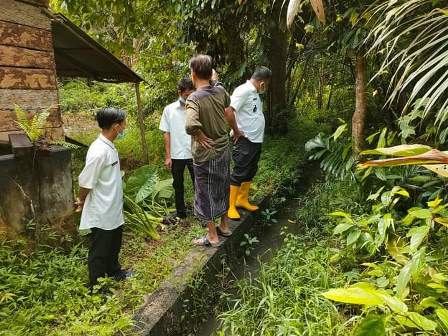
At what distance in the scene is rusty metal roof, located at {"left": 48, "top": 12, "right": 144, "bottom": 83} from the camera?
477cm

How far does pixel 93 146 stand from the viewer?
307 centimetres

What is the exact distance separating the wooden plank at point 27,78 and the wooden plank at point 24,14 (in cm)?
45

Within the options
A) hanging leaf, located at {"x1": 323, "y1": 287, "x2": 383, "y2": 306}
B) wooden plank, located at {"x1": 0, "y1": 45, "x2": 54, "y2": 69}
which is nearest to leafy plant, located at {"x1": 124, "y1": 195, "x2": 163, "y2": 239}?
wooden plank, located at {"x1": 0, "y1": 45, "x2": 54, "y2": 69}

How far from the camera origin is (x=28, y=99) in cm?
388

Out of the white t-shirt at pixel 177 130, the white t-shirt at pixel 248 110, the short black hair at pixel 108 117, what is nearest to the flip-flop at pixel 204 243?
the white t-shirt at pixel 177 130

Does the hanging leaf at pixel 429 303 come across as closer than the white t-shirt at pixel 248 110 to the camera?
Yes

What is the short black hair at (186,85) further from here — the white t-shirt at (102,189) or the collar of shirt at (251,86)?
the white t-shirt at (102,189)

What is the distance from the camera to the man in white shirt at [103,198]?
3.06 metres

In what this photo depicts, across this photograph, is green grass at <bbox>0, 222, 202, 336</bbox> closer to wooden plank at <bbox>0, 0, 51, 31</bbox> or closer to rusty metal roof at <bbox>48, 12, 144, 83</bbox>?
wooden plank at <bbox>0, 0, 51, 31</bbox>

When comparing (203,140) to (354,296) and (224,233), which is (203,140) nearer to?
(224,233)

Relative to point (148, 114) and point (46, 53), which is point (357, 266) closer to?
point (46, 53)

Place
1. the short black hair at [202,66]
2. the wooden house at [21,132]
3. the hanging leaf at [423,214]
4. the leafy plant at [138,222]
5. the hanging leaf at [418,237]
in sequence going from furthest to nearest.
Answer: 1. the leafy plant at [138,222]
2. the short black hair at [202,66]
3. the wooden house at [21,132]
4. the hanging leaf at [423,214]
5. the hanging leaf at [418,237]

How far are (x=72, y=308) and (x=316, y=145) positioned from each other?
313 centimetres

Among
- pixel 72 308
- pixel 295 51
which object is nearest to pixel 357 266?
pixel 72 308
